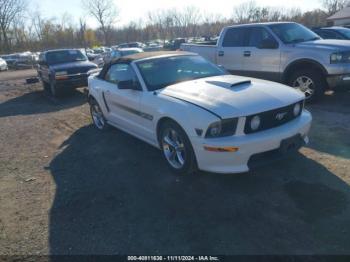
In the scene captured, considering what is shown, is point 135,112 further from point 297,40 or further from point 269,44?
point 297,40

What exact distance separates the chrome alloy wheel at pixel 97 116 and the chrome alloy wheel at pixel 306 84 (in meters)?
4.43

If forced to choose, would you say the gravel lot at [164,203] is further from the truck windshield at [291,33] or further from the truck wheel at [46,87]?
the truck wheel at [46,87]

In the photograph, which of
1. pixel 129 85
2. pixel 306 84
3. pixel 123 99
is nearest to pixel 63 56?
pixel 123 99

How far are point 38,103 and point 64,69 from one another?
1512mm

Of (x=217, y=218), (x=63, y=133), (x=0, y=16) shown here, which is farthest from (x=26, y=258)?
(x=0, y=16)

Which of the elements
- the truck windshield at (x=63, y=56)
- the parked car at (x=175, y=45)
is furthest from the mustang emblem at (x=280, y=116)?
the parked car at (x=175, y=45)

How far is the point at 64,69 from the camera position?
428 inches

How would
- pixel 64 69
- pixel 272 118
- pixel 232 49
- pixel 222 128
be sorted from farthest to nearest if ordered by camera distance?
pixel 64 69, pixel 232 49, pixel 272 118, pixel 222 128

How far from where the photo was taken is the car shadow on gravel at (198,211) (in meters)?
2.91

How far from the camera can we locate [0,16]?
6231 centimetres

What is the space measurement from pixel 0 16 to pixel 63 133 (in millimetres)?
68086

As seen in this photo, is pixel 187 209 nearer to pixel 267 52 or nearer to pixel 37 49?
pixel 267 52

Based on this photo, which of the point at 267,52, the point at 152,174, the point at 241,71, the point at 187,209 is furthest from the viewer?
the point at 241,71

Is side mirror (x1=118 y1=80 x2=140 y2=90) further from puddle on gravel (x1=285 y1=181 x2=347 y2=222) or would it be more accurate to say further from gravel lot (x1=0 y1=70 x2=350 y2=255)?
puddle on gravel (x1=285 y1=181 x2=347 y2=222)
